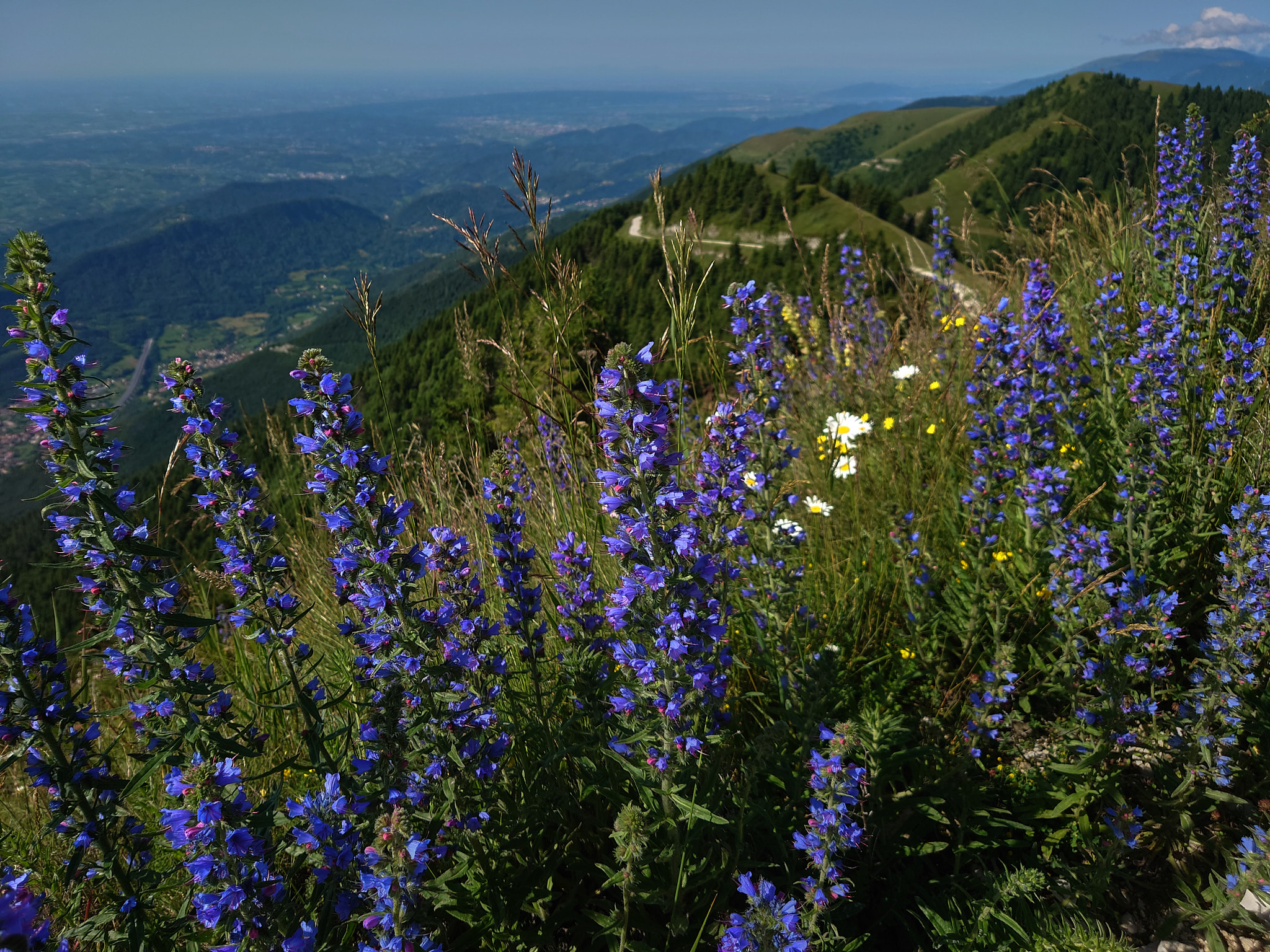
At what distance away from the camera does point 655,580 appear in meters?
1.95

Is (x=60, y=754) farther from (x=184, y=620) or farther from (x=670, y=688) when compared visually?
(x=670, y=688)

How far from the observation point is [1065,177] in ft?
432

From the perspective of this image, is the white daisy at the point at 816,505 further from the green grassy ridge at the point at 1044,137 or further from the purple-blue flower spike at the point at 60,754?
the green grassy ridge at the point at 1044,137

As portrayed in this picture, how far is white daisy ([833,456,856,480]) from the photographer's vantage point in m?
5.07

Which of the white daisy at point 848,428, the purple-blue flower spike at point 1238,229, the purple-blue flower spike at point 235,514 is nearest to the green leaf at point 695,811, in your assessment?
the purple-blue flower spike at point 235,514

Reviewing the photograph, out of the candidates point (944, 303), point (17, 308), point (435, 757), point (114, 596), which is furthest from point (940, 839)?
point (944, 303)

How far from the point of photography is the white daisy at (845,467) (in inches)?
199

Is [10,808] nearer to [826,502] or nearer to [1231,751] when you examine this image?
[826,502]

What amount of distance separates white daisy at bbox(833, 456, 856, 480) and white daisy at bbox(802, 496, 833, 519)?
9.4 inches

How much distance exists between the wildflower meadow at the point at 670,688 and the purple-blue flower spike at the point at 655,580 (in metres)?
0.02

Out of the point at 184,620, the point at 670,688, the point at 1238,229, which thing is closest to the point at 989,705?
the point at 670,688

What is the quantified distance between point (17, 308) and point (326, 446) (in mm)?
1118

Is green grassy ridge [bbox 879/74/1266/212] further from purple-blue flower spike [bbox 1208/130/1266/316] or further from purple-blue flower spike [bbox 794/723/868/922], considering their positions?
purple-blue flower spike [bbox 794/723/868/922]

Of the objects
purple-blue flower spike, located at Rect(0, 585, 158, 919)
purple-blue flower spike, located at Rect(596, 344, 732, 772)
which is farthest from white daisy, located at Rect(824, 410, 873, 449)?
purple-blue flower spike, located at Rect(0, 585, 158, 919)
